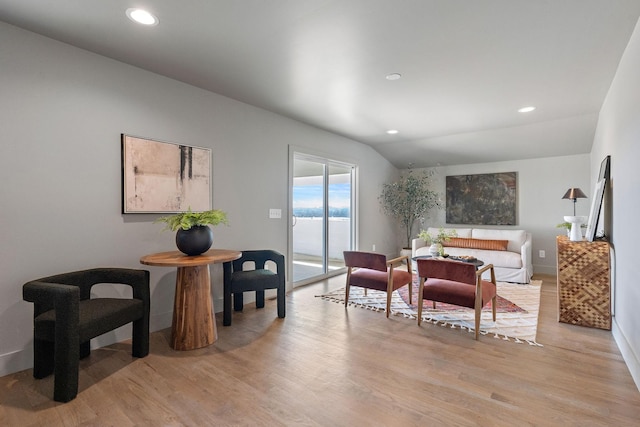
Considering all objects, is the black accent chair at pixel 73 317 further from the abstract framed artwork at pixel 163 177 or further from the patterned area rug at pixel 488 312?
the patterned area rug at pixel 488 312

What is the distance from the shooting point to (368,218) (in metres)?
6.23

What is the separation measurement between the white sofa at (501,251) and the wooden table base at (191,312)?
4.15 metres

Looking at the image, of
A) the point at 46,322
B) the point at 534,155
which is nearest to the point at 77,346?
the point at 46,322

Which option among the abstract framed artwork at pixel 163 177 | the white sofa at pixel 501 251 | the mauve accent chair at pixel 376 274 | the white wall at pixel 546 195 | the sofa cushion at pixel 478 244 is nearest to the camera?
the abstract framed artwork at pixel 163 177

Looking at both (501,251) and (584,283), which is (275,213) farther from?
(501,251)

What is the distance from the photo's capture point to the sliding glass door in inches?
190

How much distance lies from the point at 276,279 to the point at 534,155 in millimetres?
5379

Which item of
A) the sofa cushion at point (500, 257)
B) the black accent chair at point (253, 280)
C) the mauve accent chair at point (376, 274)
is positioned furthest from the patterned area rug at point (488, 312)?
the black accent chair at point (253, 280)

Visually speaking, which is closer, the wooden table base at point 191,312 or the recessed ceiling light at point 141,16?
the recessed ceiling light at point 141,16

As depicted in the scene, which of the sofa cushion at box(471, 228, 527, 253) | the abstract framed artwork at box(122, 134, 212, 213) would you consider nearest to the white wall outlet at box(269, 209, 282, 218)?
the abstract framed artwork at box(122, 134, 212, 213)

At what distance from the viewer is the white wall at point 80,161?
2285 millimetres

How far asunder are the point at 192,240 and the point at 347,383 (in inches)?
66.4

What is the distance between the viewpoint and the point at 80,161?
260 cm

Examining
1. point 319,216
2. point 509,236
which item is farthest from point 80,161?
point 509,236
